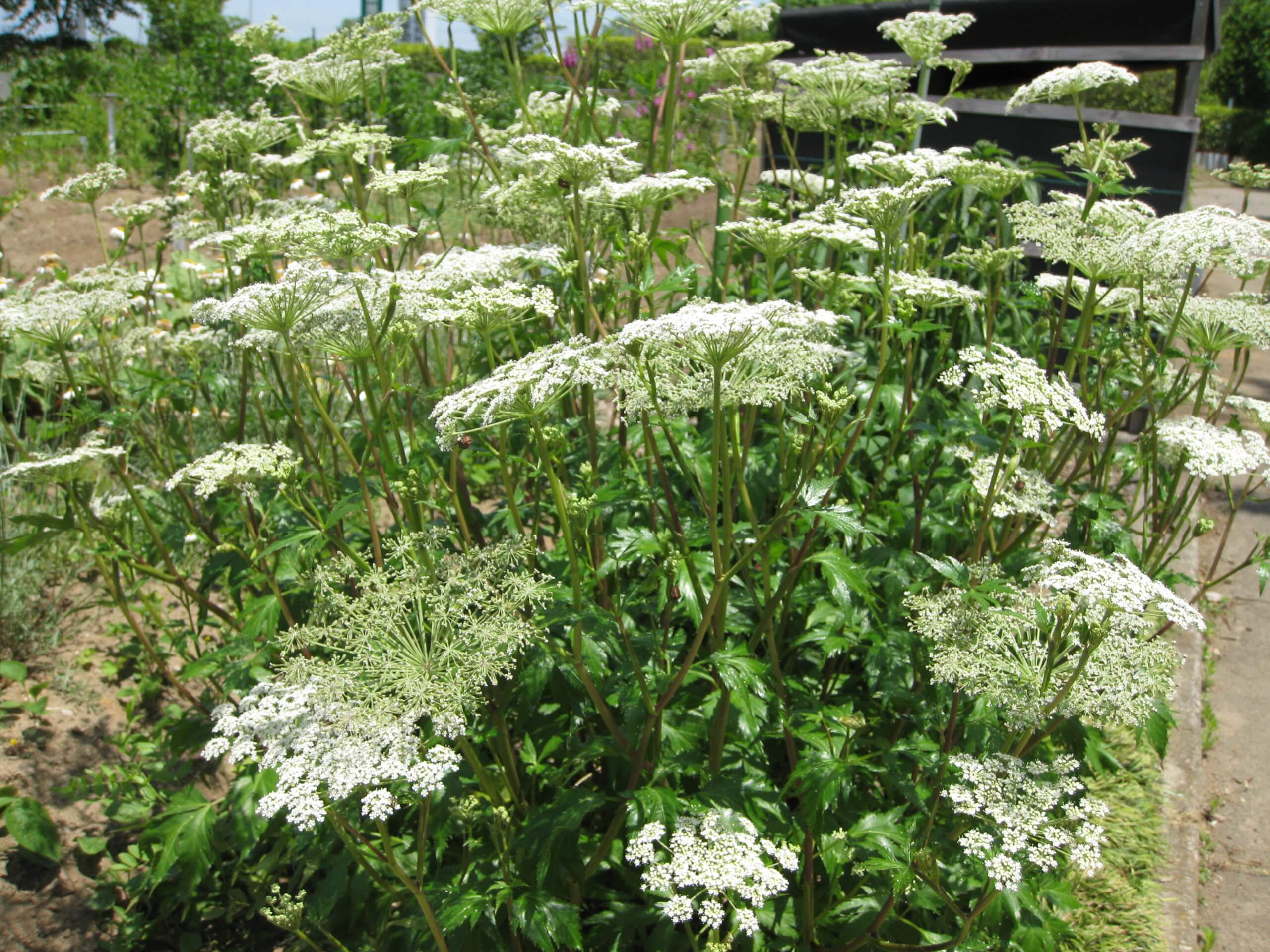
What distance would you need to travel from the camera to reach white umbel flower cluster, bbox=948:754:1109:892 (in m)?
2.22

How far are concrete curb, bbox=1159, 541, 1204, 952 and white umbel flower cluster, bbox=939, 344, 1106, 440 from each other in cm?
116

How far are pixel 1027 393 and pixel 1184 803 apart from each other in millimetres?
3295

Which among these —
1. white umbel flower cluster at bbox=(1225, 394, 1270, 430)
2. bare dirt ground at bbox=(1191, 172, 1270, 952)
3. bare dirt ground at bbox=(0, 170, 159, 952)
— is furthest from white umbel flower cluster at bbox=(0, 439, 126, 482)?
bare dirt ground at bbox=(1191, 172, 1270, 952)

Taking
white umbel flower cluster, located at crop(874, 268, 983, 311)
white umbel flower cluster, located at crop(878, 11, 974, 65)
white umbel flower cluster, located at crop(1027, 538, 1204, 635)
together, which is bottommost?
white umbel flower cluster, located at crop(1027, 538, 1204, 635)

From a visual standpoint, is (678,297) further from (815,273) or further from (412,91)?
(412,91)

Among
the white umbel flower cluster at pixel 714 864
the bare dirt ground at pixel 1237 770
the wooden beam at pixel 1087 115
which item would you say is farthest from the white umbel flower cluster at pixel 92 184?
the wooden beam at pixel 1087 115

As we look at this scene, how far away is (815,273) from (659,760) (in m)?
1.77

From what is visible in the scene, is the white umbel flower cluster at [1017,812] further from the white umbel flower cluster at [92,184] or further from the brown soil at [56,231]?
the brown soil at [56,231]

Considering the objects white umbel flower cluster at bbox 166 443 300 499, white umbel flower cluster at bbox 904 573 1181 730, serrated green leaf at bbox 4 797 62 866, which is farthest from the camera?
serrated green leaf at bbox 4 797 62 866

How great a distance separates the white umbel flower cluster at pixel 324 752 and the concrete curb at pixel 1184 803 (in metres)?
2.72

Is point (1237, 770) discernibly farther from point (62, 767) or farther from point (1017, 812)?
point (62, 767)

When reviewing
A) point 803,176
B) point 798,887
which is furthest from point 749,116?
point 798,887

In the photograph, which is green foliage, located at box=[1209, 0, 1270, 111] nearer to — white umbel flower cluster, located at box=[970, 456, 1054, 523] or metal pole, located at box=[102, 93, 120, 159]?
metal pole, located at box=[102, 93, 120, 159]

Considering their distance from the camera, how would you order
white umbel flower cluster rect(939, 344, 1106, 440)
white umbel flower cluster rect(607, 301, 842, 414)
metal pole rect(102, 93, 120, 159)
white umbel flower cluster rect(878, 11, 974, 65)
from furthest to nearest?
metal pole rect(102, 93, 120, 159) < white umbel flower cluster rect(878, 11, 974, 65) < white umbel flower cluster rect(939, 344, 1106, 440) < white umbel flower cluster rect(607, 301, 842, 414)
